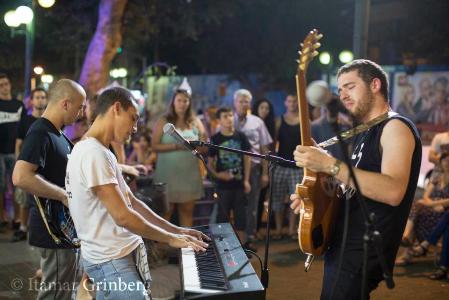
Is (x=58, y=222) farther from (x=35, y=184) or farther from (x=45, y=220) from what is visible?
(x=35, y=184)

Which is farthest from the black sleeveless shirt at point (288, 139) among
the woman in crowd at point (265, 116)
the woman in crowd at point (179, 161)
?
the woman in crowd at point (179, 161)

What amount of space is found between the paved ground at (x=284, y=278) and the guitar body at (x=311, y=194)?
313 cm

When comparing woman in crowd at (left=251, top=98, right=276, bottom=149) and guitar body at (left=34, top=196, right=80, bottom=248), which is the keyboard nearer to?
guitar body at (left=34, top=196, right=80, bottom=248)

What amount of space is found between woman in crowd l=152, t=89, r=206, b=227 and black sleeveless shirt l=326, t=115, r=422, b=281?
161 inches

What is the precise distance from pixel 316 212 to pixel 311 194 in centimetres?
11

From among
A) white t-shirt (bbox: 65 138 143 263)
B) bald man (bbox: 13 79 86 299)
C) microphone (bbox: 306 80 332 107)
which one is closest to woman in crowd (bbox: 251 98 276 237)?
bald man (bbox: 13 79 86 299)

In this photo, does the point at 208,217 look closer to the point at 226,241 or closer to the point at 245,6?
the point at 226,241

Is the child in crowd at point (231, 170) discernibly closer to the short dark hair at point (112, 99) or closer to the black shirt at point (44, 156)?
the black shirt at point (44, 156)

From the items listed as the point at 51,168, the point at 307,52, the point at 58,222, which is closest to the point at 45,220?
the point at 58,222

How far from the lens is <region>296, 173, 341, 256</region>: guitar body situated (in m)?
3.11

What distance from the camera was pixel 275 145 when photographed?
9.02 metres

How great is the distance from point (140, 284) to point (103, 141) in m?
0.86

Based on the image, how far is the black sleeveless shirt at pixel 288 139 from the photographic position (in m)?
8.51

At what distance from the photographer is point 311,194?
122 inches
